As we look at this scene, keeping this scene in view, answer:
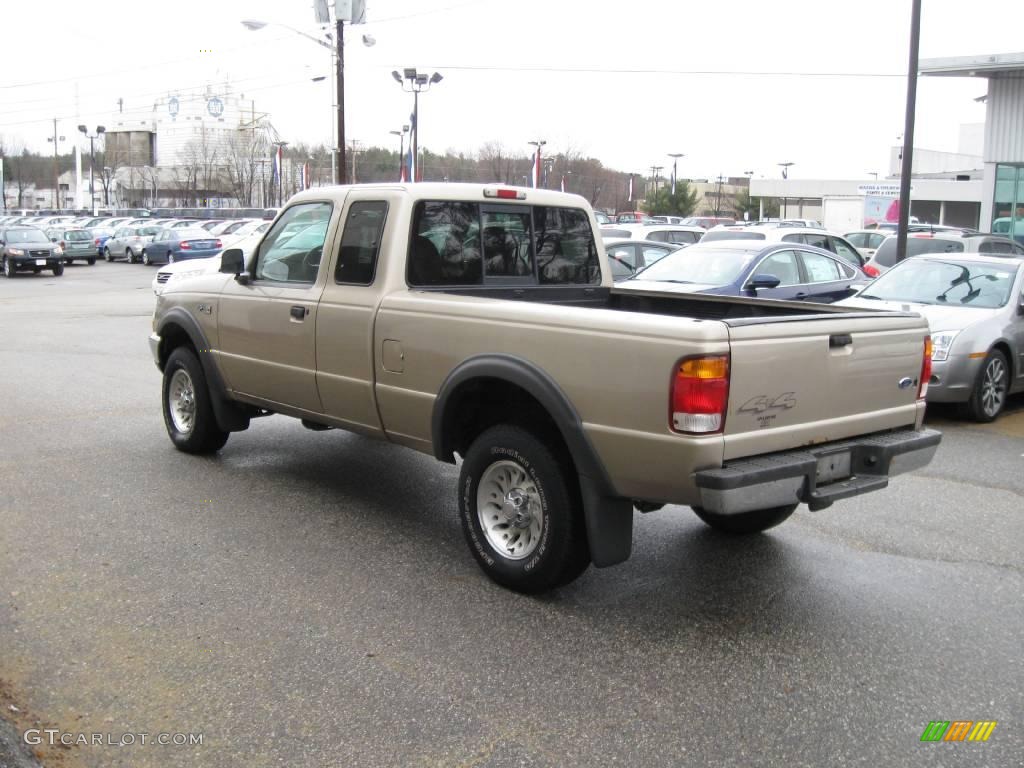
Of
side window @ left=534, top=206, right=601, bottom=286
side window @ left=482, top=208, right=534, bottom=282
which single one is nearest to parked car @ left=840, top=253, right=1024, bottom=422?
side window @ left=534, top=206, right=601, bottom=286

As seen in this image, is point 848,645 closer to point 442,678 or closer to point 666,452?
point 666,452

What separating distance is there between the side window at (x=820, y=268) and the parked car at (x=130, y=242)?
33.7 m

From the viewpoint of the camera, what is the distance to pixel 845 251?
57.8 ft

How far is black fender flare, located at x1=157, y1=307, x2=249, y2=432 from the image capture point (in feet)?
24.2

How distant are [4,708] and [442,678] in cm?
167

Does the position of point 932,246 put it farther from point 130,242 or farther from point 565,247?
point 130,242

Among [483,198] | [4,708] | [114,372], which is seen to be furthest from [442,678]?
[114,372]

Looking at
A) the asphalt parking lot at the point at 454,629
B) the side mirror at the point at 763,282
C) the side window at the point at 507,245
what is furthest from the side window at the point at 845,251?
the side window at the point at 507,245

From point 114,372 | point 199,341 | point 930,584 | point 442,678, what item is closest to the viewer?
point 442,678

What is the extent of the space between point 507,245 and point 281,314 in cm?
155

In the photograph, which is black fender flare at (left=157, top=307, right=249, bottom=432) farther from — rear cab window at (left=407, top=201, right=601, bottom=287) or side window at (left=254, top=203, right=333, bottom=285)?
rear cab window at (left=407, top=201, right=601, bottom=287)

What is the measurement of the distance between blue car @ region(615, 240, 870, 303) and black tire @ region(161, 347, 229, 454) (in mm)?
6211

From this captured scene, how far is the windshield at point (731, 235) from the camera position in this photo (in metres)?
17.8

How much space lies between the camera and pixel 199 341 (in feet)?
24.6
